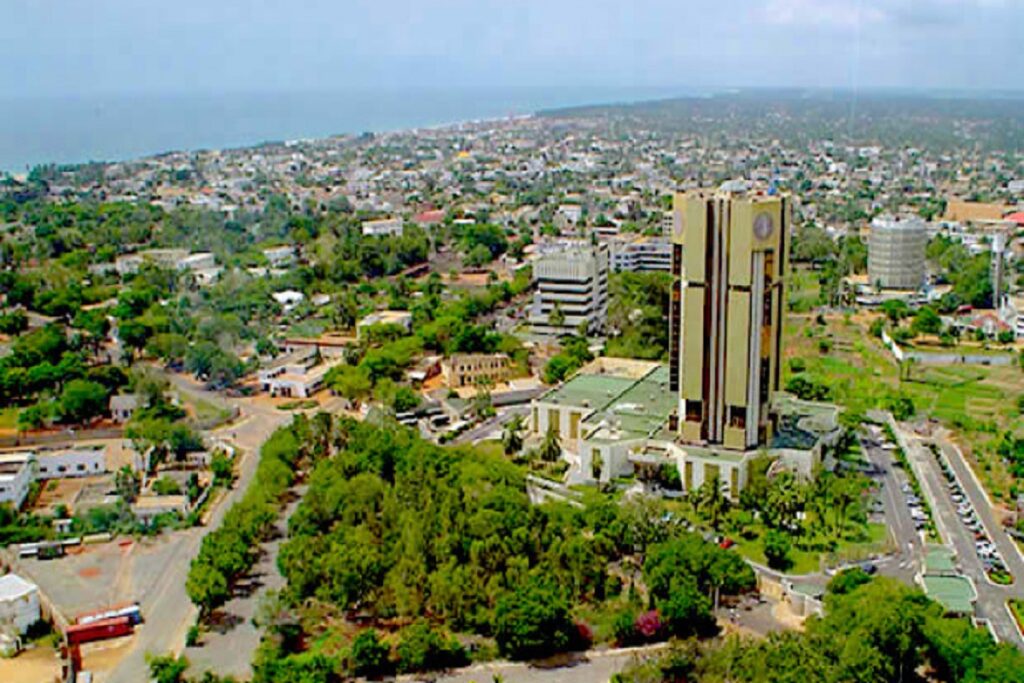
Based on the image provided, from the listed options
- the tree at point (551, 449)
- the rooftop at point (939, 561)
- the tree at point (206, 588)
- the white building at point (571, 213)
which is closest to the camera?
the tree at point (206, 588)

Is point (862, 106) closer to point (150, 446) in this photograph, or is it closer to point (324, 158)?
point (324, 158)

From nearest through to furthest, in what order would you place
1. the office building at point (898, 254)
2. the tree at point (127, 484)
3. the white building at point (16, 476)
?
the white building at point (16, 476) → the tree at point (127, 484) → the office building at point (898, 254)

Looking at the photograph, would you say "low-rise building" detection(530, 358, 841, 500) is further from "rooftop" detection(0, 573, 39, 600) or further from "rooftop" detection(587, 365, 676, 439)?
"rooftop" detection(0, 573, 39, 600)

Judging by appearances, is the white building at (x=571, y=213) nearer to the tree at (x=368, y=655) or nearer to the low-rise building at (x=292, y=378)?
the low-rise building at (x=292, y=378)

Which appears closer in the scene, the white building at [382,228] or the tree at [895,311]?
the tree at [895,311]

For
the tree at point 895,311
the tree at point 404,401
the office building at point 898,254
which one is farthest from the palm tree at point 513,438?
the office building at point 898,254

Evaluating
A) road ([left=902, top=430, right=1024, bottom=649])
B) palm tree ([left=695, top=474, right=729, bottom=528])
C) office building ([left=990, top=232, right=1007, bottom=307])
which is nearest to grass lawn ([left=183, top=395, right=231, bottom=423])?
palm tree ([left=695, top=474, right=729, bottom=528])
